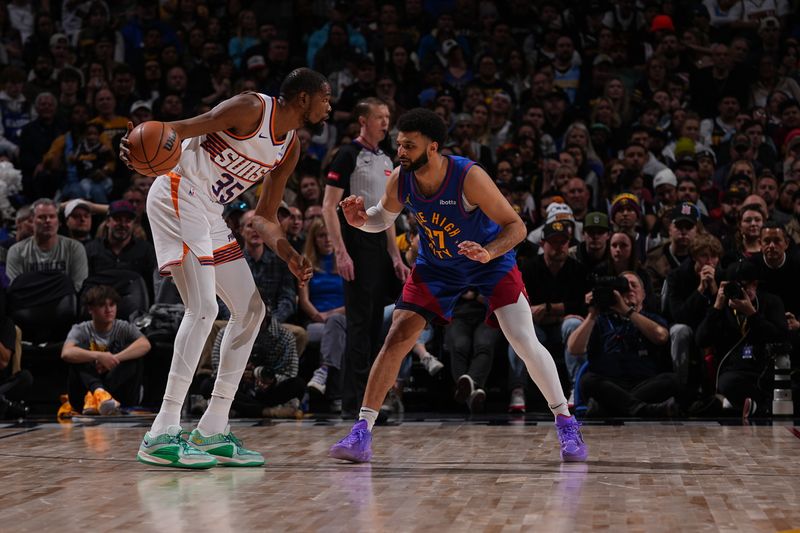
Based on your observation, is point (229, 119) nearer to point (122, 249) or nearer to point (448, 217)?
point (448, 217)

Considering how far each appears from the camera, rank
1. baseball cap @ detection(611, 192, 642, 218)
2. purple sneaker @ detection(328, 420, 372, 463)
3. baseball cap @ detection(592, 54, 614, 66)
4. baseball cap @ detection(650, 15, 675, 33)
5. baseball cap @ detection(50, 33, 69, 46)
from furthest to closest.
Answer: baseball cap @ detection(50, 33, 69, 46), baseball cap @ detection(650, 15, 675, 33), baseball cap @ detection(592, 54, 614, 66), baseball cap @ detection(611, 192, 642, 218), purple sneaker @ detection(328, 420, 372, 463)

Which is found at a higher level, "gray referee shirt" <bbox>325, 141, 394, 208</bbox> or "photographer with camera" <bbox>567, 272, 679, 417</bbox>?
"gray referee shirt" <bbox>325, 141, 394, 208</bbox>

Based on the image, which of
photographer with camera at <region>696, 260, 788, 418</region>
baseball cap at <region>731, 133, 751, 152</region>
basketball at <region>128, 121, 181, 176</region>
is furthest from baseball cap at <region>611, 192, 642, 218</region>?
basketball at <region>128, 121, 181, 176</region>

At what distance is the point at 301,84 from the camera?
16.3 feet

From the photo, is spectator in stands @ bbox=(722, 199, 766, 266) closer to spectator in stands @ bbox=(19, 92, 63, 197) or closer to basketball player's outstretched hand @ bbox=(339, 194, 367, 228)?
basketball player's outstretched hand @ bbox=(339, 194, 367, 228)

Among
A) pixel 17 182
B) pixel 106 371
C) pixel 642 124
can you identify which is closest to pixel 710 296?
pixel 642 124

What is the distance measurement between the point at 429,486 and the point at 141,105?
768 centimetres

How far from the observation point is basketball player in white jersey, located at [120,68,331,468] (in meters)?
4.67

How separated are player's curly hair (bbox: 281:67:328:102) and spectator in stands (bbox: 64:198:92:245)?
4.48 m

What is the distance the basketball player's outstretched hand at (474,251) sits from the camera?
4520 millimetres

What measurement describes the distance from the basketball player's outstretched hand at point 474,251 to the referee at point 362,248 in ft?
7.09

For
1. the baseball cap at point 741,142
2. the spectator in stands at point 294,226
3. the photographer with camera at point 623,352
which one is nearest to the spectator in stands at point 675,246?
the photographer with camera at point 623,352

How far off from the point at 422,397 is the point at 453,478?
3596 millimetres

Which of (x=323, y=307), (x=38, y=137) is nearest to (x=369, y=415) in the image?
(x=323, y=307)
